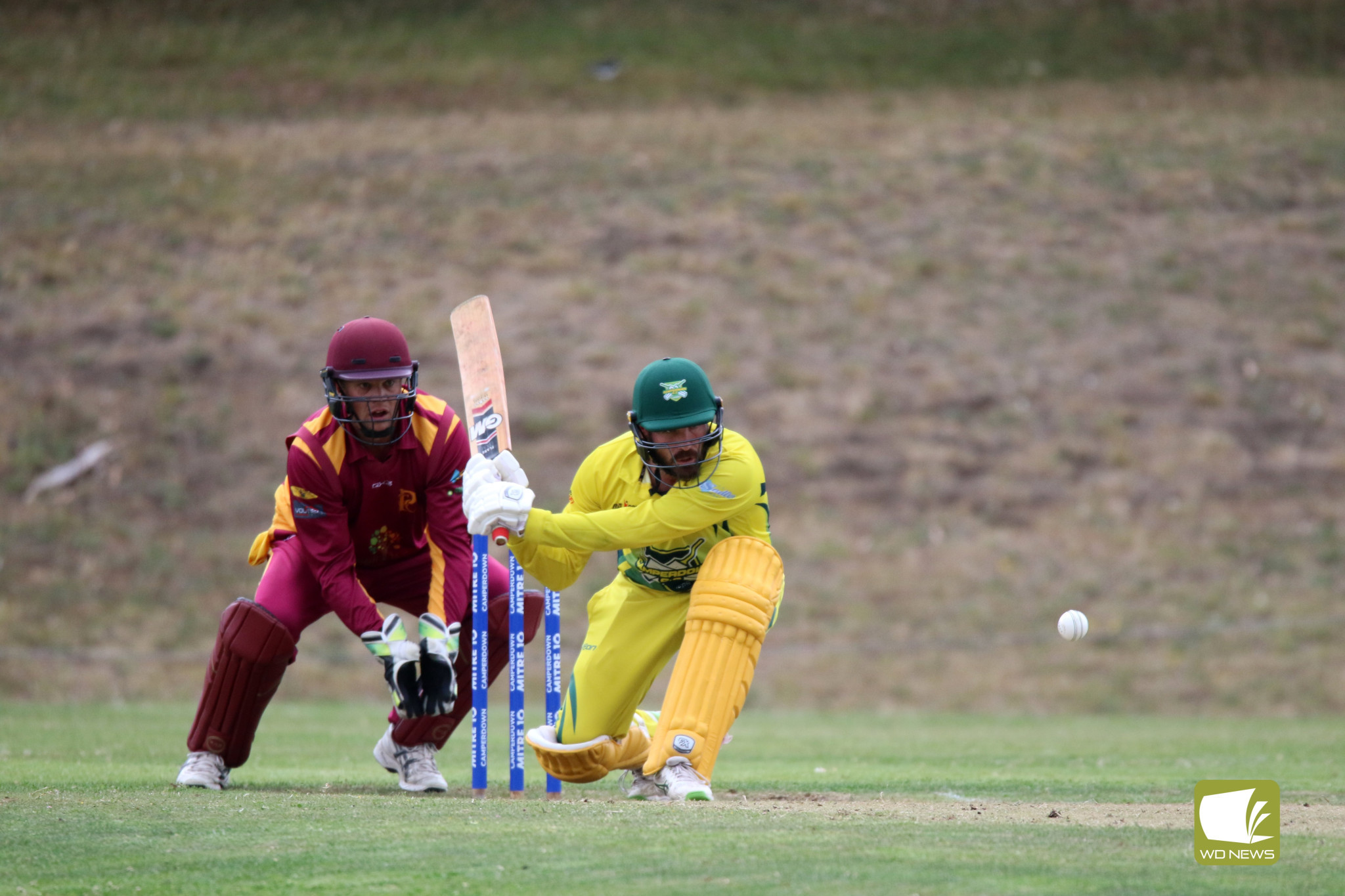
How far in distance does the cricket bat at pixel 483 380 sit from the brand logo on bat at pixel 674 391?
626mm

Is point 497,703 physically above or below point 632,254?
below

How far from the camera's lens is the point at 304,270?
2100 centimetres

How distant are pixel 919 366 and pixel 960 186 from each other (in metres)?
4.73

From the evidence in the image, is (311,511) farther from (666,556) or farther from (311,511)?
(666,556)

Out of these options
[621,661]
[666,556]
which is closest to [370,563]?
[621,661]

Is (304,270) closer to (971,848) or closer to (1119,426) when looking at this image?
(1119,426)

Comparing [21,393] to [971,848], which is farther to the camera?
[21,393]

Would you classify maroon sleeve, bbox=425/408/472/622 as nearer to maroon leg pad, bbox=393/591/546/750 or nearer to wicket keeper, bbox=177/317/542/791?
wicket keeper, bbox=177/317/542/791

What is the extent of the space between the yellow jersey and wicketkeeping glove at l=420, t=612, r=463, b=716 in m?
0.44

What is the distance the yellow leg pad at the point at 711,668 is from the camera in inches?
215

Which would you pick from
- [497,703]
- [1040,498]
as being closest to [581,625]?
[497,703]

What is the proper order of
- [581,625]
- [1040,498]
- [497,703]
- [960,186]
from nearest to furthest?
[497,703] < [581,625] < [1040,498] < [960,186]

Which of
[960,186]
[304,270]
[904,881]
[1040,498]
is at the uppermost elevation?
[960,186]

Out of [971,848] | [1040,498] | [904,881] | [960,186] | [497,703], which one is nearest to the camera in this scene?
[904,881]
